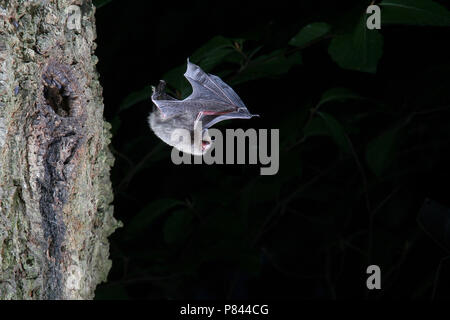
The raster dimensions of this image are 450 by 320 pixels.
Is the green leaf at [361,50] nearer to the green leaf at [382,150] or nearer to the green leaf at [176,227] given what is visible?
the green leaf at [382,150]

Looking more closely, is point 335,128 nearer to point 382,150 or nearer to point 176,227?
point 382,150

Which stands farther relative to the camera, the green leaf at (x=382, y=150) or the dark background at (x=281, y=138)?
the green leaf at (x=382, y=150)

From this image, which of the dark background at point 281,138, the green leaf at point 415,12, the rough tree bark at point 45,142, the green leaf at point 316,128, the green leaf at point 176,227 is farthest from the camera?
the green leaf at point 176,227

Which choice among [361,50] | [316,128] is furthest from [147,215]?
[361,50]

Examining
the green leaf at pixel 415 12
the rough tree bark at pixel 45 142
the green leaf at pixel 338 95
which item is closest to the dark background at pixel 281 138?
the green leaf at pixel 338 95

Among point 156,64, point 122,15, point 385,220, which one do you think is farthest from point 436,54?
point 122,15

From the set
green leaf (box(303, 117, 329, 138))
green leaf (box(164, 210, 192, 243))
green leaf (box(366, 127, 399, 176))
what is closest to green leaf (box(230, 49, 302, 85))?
green leaf (box(303, 117, 329, 138))
